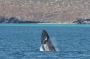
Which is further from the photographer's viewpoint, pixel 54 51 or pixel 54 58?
pixel 54 51

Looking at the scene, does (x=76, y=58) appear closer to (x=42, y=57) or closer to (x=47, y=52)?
(x=42, y=57)

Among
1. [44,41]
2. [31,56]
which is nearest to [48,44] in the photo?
[44,41]

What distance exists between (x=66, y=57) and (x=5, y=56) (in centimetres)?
488

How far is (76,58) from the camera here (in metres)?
44.2

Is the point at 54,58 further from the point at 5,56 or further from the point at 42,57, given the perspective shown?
the point at 5,56

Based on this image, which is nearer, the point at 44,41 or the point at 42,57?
the point at 42,57

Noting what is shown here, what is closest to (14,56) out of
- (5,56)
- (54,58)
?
(5,56)

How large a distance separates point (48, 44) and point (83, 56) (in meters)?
4.95

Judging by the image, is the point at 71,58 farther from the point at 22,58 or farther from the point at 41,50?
the point at 41,50

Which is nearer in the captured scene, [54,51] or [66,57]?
[66,57]

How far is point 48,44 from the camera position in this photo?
49.8 m

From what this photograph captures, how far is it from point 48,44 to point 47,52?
71 centimetres

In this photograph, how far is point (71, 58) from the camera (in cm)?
4431

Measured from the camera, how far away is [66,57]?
45188 millimetres
